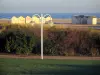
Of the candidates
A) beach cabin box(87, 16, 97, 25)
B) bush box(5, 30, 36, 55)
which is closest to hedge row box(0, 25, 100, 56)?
bush box(5, 30, 36, 55)

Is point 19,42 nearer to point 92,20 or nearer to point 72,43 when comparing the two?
point 72,43

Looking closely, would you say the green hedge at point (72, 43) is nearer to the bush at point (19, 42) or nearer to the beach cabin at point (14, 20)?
the bush at point (19, 42)

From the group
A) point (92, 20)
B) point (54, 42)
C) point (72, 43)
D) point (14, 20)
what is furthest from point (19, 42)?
point (92, 20)

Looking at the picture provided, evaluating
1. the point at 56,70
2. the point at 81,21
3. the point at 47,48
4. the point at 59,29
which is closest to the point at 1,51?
the point at 47,48

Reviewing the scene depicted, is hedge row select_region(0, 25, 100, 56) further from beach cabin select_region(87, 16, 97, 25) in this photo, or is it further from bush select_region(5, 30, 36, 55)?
beach cabin select_region(87, 16, 97, 25)

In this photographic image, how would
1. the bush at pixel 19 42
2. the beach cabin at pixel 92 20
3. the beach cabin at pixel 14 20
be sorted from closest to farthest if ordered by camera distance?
the bush at pixel 19 42 → the beach cabin at pixel 14 20 → the beach cabin at pixel 92 20

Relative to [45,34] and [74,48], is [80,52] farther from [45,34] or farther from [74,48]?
[45,34]

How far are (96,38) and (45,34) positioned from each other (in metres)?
2.08

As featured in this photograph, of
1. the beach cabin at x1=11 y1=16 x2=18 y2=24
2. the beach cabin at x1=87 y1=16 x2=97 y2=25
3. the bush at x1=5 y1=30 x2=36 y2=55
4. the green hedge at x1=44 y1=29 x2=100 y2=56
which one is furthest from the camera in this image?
the beach cabin at x1=87 y1=16 x2=97 y2=25

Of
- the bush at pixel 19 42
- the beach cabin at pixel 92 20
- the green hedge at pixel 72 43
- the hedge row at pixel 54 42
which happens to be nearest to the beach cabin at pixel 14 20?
the hedge row at pixel 54 42

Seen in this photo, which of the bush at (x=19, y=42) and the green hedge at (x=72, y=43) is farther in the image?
the bush at (x=19, y=42)

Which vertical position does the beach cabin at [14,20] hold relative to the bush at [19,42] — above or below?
above

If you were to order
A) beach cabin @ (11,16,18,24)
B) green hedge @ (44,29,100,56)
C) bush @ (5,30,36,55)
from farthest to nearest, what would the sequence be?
beach cabin @ (11,16,18,24)
bush @ (5,30,36,55)
green hedge @ (44,29,100,56)

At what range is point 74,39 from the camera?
11836 millimetres
